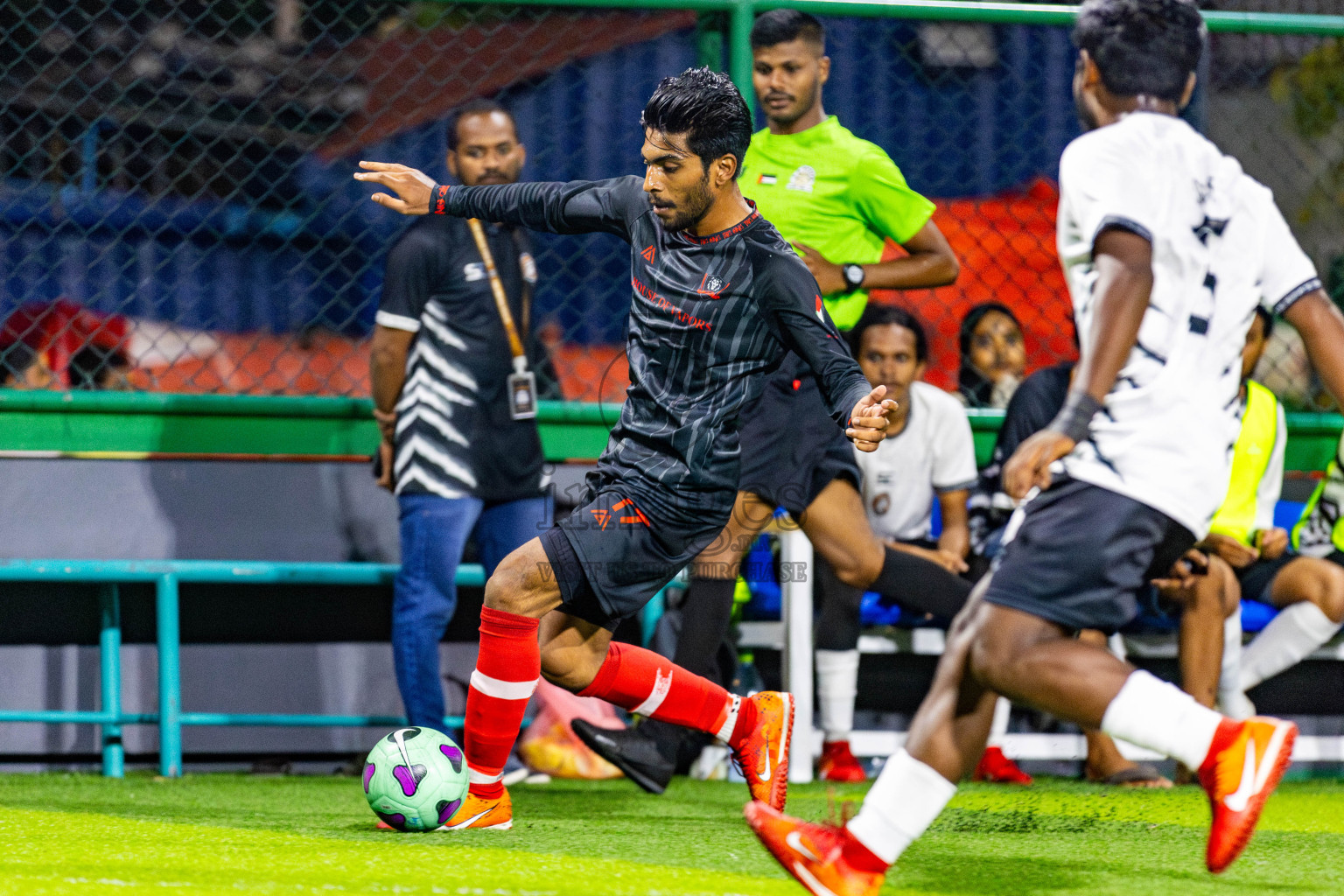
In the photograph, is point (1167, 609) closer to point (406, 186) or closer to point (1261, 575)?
point (1261, 575)

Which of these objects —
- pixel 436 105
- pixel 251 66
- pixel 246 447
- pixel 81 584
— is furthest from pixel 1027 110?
pixel 81 584

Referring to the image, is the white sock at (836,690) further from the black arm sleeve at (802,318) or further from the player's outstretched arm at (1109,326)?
the player's outstretched arm at (1109,326)

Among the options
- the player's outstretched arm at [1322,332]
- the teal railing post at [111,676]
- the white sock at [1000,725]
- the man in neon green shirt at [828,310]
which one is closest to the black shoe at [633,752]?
the man in neon green shirt at [828,310]

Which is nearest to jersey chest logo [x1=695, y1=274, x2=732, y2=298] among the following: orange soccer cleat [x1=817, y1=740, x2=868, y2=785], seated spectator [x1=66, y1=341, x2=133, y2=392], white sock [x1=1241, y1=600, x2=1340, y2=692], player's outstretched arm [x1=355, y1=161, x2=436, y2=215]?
player's outstretched arm [x1=355, y1=161, x2=436, y2=215]

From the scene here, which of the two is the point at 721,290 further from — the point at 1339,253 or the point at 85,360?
the point at 1339,253

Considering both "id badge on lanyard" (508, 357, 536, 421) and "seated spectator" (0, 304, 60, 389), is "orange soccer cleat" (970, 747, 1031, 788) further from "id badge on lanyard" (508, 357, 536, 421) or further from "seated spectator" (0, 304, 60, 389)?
"seated spectator" (0, 304, 60, 389)

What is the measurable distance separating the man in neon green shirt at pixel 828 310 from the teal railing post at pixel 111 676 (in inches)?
73.9

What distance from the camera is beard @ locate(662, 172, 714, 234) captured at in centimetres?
338

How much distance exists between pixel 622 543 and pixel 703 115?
1.01 m

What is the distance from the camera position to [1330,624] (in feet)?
16.5

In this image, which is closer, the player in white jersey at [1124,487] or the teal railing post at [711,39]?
the player in white jersey at [1124,487]

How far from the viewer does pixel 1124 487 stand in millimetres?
2551

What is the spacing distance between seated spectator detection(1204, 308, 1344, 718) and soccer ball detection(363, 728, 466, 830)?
285 centimetres

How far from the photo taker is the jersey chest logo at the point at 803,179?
465 cm
